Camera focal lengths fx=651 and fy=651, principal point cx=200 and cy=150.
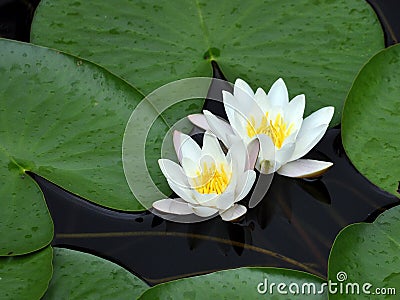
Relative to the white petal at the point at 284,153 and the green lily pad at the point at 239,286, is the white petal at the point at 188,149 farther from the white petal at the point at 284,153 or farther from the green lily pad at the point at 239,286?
the green lily pad at the point at 239,286

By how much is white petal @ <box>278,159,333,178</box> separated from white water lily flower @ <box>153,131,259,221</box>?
0.39ft

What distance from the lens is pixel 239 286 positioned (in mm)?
1495

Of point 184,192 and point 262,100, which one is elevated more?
point 262,100

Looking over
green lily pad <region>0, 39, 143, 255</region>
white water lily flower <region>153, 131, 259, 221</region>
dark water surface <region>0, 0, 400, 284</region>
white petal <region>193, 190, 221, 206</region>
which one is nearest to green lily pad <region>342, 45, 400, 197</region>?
dark water surface <region>0, 0, 400, 284</region>

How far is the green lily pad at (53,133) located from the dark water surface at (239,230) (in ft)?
0.26

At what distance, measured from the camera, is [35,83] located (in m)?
1.79

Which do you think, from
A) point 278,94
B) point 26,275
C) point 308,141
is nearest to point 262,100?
point 278,94

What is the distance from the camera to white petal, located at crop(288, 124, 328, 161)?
169 cm

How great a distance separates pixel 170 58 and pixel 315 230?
644 mm

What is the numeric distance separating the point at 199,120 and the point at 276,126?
0.21m

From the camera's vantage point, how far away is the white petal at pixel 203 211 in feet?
5.31

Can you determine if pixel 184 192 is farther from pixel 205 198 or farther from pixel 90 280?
pixel 90 280

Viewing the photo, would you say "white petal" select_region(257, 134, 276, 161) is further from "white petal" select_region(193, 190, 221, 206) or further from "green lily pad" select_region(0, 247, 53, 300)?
"green lily pad" select_region(0, 247, 53, 300)

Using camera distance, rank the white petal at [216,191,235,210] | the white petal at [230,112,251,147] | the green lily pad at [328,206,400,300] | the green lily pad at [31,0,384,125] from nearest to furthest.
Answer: the green lily pad at [328,206,400,300], the white petal at [216,191,235,210], the white petal at [230,112,251,147], the green lily pad at [31,0,384,125]
